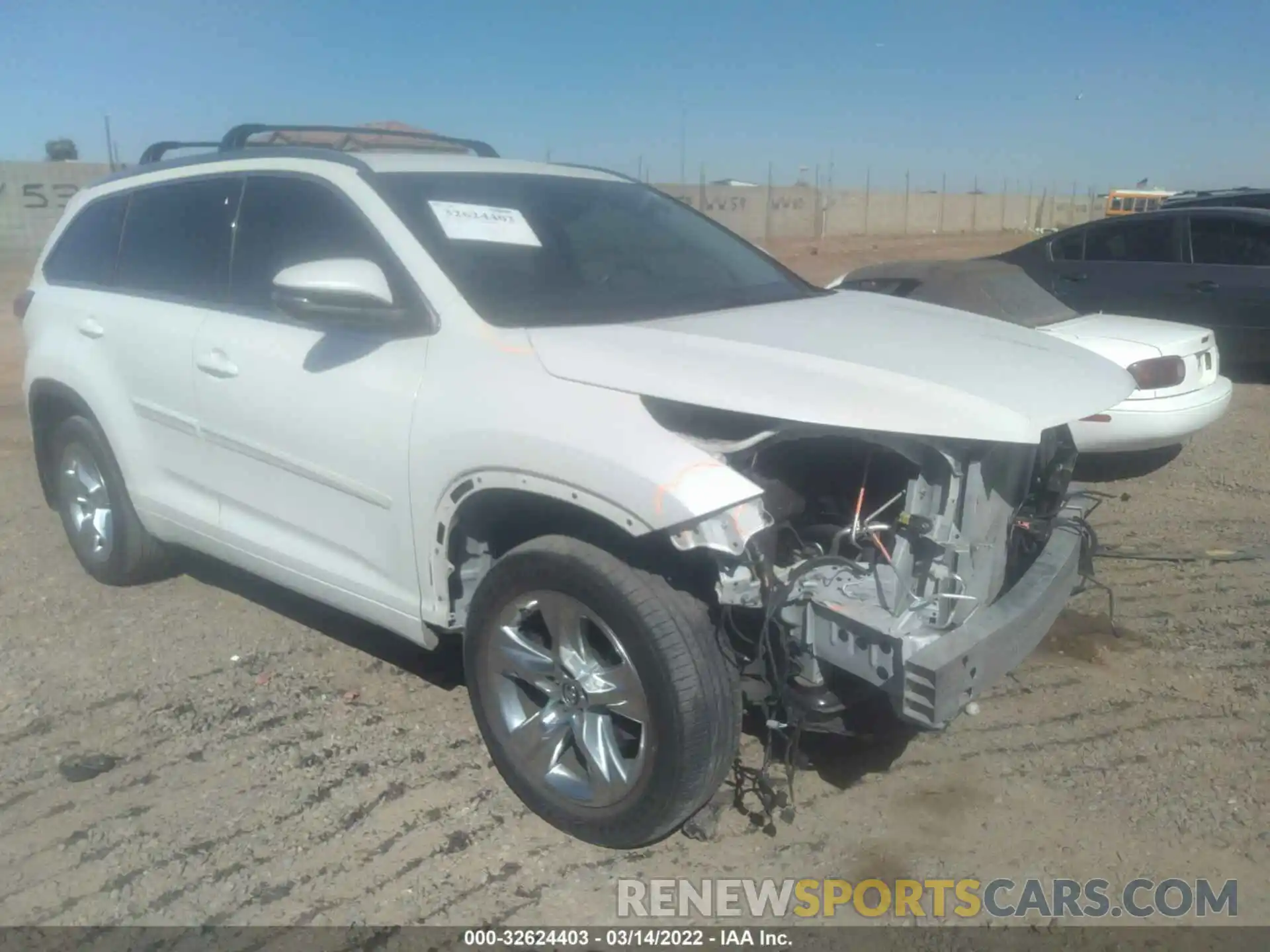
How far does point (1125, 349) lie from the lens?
20.8ft

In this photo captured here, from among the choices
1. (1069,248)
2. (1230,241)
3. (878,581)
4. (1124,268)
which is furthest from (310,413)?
(1230,241)

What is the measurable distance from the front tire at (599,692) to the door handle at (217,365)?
1396mm

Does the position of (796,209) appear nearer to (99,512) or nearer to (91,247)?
(91,247)

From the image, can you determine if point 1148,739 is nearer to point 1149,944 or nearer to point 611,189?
point 1149,944

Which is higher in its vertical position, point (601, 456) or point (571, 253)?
point (571, 253)

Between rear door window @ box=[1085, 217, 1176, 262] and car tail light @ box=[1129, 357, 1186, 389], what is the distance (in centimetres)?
347

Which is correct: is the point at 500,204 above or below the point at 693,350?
above

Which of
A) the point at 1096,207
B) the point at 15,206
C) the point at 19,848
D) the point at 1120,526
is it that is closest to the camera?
the point at 19,848

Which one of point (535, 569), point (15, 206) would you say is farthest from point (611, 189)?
point (15, 206)

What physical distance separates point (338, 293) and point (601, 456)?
3.25 ft

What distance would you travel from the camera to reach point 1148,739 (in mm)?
3648

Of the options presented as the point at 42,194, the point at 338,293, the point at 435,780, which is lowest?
the point at 435,780

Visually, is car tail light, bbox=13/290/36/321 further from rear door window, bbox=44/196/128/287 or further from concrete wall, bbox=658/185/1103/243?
concrete wall, bbox=658/185/1103/243

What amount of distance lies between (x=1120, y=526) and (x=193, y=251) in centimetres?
476
